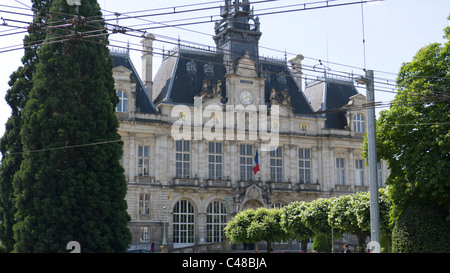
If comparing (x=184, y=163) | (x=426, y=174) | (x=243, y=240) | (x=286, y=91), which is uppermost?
(x=286, y=91)

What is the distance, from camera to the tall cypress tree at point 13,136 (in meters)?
33.2

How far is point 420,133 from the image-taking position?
2541cm

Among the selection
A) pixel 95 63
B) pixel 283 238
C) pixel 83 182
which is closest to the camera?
pixel 83 182

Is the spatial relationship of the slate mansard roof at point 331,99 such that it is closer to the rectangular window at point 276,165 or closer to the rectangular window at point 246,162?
the rectangular window at point 276,165

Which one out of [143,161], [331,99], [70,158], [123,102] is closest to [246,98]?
[331,99]

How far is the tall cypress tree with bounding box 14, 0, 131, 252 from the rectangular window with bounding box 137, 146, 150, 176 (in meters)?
14.5

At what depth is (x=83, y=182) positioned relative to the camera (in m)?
32.0

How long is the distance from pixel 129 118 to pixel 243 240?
13511 mm

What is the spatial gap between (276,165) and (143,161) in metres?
12.2

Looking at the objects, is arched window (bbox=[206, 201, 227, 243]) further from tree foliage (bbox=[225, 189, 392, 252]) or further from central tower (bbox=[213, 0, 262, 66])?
central tower (bbox=[213, 0, 262, 66])

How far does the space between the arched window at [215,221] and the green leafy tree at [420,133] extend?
2529cm

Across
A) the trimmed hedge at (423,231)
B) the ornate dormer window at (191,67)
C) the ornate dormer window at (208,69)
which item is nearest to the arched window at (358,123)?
the ornate dormer window at (208,69)
